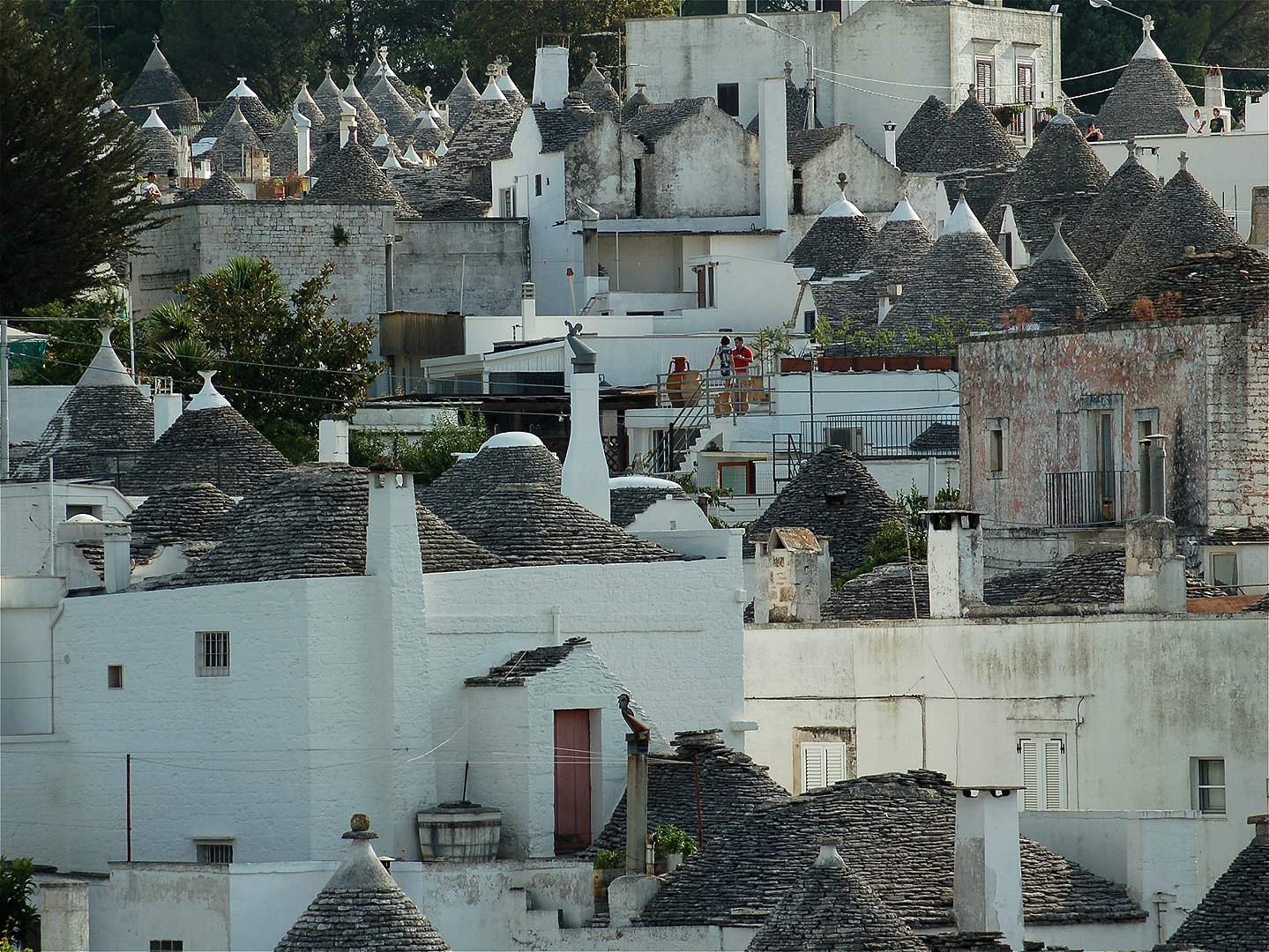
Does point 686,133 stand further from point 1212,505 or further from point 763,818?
point 763,818

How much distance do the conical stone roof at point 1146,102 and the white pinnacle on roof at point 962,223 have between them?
1665 cm

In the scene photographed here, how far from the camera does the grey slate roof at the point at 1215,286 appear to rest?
4294cm

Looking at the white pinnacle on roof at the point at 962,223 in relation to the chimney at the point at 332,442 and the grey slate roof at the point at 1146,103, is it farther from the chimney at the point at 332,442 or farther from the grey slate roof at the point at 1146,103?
the chimney at the point at 332,442

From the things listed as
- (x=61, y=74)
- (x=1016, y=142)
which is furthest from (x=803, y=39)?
(x=61, y=74)

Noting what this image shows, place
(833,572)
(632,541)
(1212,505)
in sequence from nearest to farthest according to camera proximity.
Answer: (632,541), (1212,505), (833,572)


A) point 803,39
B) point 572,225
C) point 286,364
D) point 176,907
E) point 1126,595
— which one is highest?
point 803,39

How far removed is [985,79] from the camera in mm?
88688

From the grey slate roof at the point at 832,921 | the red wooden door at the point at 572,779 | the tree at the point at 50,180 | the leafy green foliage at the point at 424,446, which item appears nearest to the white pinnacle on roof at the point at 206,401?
the leafy green foliage at the point at 424,446

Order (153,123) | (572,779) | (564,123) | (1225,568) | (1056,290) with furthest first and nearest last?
(153,123) → (564,123) → (1056,290) → (1225,568) → (572,779)

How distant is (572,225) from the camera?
234ft

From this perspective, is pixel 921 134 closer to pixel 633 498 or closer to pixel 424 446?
pixel 424 446

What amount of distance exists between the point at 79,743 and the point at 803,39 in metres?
57.9

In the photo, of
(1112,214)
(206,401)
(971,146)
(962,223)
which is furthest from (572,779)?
(971,146)

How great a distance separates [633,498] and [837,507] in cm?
698
